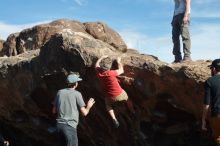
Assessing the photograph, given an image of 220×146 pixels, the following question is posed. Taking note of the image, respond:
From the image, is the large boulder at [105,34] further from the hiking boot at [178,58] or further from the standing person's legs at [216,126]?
the standing person's legs at [216,126]

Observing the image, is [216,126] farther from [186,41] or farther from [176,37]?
[176,37]

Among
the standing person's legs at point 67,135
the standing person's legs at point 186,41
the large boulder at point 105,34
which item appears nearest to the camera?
the standing person's legs at point 67,135

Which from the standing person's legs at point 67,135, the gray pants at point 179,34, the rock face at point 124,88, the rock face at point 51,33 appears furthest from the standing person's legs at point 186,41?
the standing person's legs at point 67,135

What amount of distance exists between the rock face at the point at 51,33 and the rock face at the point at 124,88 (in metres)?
1.80

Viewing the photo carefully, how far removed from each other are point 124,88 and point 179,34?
228 cm

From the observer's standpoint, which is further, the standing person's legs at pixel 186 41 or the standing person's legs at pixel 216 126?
the standing person's legs at pixel 186 41

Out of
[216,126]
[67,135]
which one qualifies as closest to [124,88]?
[67,135]

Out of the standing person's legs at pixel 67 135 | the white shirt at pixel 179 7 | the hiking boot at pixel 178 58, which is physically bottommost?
the standing person's legs at pixel 67 135

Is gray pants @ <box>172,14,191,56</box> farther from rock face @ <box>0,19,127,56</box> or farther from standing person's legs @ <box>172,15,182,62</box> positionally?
rock face @ <box>0,19,127,56</box>

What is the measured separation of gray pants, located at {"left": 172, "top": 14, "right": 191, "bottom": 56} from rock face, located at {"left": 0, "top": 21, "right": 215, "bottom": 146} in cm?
79

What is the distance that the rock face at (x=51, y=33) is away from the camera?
17.0m

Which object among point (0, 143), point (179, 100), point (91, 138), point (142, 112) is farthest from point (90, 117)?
point (0, 143)

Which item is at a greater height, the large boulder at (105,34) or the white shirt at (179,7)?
the white shirt at (179,7)

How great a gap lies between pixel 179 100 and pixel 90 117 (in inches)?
124
